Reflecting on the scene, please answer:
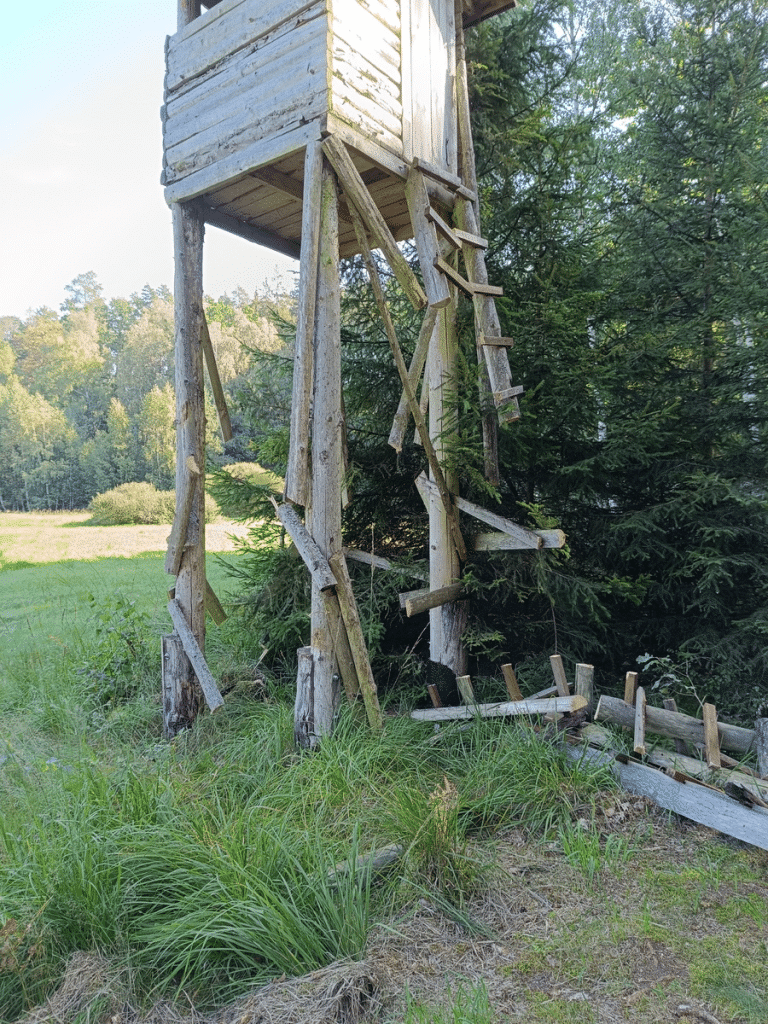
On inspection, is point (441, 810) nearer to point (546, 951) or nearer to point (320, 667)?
point (546, 951)

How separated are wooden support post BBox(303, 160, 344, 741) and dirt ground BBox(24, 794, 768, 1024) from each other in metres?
1.73

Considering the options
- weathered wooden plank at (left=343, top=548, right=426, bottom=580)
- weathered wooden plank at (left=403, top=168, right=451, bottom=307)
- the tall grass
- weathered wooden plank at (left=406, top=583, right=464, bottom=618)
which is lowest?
the tall grass

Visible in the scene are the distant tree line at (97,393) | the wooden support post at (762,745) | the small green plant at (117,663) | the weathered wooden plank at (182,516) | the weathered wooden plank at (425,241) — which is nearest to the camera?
the wooden support post at (762,745)

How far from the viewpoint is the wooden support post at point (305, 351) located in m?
Answer: 4.48

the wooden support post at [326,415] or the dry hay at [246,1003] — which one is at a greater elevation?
the wooden support post at [326,415]

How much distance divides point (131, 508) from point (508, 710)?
27068 millimetres

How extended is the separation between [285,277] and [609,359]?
36784mm

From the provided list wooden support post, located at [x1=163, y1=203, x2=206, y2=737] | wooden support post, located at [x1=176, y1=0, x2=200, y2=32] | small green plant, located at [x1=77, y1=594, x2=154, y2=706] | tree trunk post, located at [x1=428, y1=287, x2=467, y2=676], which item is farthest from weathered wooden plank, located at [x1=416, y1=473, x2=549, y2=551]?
wooden support post, located at [x1=176, y1=0, x2=200, y2=32]

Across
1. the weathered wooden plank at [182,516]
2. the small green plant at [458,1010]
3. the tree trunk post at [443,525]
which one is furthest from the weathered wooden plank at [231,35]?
the small green plant at [458,1010]

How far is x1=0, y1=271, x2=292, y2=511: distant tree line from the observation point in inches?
1455

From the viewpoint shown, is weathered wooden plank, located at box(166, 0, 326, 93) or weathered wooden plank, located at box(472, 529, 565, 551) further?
weathered wooden plank, located at box(472, 529, 565, 551)

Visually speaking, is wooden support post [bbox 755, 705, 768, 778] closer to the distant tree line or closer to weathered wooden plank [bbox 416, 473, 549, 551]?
weathered wooden plank [bbox 416, 473, 549, 551]

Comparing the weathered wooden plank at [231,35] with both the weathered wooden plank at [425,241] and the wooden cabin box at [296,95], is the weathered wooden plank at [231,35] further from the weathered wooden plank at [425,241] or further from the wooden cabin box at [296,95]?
the weathered wooden plank at [425,241]

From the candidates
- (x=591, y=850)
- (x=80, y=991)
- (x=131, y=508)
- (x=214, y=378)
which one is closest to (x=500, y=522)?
(x=591, y=850)
